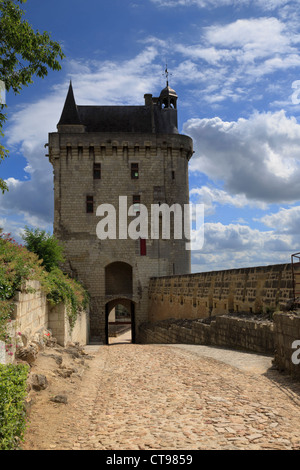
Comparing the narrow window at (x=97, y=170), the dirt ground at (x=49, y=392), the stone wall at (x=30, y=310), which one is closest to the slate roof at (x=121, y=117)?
the narrow window at (x=97, y=170)

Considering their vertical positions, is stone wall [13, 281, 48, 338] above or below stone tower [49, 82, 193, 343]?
below

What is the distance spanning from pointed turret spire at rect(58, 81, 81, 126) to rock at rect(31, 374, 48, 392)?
23503 mm

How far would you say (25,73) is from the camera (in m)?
8.66

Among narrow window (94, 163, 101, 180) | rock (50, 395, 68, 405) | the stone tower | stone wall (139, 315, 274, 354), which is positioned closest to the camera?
rock (50, 395, 68, 405)

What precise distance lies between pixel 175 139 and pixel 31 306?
68.2ft

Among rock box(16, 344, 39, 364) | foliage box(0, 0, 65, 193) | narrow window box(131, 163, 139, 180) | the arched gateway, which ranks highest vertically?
narrow window box(131, 163, 139, 180)

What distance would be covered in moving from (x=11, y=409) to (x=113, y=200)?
22989mm

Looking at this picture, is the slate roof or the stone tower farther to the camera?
the slate roof

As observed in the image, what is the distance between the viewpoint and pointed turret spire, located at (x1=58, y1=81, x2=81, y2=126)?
90.9 feet

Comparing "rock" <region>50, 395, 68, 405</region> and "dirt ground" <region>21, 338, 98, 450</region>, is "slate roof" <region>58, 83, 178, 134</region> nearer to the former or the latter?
"dirt ground" <region>21, 338, 98, 450</region>

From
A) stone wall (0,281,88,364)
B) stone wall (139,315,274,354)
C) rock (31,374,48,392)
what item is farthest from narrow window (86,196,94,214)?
rock (31,374,48,392)

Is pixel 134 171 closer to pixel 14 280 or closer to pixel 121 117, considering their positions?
pixel 121 117

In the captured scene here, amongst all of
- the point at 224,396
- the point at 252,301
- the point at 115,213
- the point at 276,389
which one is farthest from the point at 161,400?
the point at 115,213

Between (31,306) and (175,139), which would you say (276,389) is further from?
(175,139)
